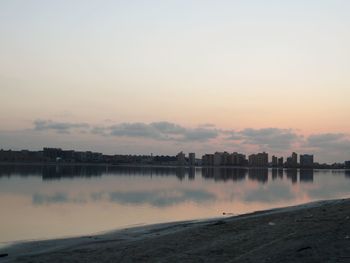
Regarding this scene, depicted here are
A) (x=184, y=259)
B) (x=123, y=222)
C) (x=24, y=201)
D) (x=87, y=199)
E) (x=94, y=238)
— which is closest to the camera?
(x=184, y=259)

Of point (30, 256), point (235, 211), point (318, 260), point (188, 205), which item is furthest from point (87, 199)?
point (318, 260)

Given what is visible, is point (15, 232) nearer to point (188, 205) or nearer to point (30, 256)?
point (30, 256)

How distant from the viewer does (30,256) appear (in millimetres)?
16297

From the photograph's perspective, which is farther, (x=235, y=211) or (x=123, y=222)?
(x=235, y=211)

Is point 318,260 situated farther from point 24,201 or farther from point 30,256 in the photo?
point 24,201

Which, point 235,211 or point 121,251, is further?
point 235,211

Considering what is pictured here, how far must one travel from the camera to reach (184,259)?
43.5 feet

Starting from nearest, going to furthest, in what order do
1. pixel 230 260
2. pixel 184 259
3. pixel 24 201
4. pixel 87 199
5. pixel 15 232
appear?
pixel 230 260, pixel 184 259, pixel 15 232, pixel 24 201, pixel 87 199

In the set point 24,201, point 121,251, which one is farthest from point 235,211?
point 121,251

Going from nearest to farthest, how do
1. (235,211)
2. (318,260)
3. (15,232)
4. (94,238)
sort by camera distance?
(318,260)
(94,238)
(15,232)
(235,211)

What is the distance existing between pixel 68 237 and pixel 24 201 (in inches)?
738

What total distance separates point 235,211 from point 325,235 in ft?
76.9

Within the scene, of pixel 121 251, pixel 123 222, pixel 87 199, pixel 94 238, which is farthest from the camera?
pixel 87 199

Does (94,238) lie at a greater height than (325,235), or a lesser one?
lesser
